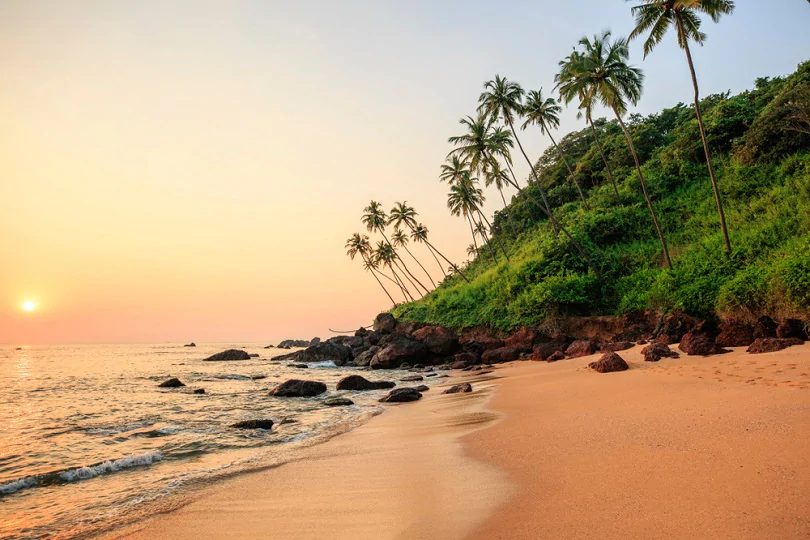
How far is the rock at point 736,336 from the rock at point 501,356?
10.1 m

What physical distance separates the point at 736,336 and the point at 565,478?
466 inches

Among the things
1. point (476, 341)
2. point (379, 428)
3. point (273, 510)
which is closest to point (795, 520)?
point (273, 510)

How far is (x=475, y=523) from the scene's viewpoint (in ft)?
11.1

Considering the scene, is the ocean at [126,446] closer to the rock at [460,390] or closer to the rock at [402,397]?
the rock at [402,397]

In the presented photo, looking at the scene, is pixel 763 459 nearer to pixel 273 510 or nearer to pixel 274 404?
pixel 273 510

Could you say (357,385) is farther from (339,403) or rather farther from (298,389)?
(339,403)

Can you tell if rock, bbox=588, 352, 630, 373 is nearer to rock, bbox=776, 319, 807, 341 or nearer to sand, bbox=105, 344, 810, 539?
sand, bbox=105, 344, 810, 539

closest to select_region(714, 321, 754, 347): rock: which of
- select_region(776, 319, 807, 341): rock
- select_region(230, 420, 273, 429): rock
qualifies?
select_region(776, 319, 807, 341): rock

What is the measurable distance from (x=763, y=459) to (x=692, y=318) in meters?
16.7

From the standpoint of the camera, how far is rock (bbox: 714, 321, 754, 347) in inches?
488

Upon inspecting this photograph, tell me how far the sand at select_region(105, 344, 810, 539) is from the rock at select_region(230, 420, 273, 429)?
232 cm

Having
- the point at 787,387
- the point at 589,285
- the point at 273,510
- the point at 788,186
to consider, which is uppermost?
the point at 788,186

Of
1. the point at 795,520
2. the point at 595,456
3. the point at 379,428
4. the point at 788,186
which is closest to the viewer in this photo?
the point at 795,520

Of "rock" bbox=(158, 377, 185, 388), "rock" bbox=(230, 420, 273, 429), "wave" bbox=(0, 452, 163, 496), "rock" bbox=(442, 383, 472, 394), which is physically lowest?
"rock" bbox=(442, 383, 472, 394)
